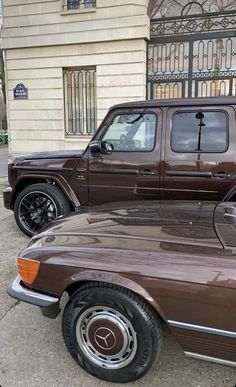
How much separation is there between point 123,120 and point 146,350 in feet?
9.90

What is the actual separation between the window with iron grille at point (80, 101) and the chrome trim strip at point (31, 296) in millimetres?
8737

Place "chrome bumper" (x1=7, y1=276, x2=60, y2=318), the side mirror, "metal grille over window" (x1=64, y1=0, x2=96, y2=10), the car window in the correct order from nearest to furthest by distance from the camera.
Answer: "chrome bumper" (x1=7, y1=276, x2=60, y2=318), the car window, the side mirror, "metal grille over window" (x1=64, y1=0, x2=96, y2=10)

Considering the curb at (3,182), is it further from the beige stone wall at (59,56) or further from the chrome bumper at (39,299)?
the chrome bumper at (39,299)

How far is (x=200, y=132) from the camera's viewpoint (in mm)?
4219

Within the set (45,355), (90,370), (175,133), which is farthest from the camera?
(175,133)

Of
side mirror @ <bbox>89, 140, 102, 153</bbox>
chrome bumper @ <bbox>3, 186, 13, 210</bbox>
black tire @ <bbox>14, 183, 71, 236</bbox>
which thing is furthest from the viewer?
chrome bumper @ <bbox>3, 186, 13, 210</bbox>

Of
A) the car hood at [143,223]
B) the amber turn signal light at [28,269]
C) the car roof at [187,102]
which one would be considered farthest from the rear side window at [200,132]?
the amber turn signal light at [28,269]

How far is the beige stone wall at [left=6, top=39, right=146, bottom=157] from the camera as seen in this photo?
1003 cm

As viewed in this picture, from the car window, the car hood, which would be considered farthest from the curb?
the car hood

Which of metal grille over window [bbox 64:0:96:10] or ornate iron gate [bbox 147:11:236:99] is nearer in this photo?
ornate iron gate [bbox 147:11:236:99]

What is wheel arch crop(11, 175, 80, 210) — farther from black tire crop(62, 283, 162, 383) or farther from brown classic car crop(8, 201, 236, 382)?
black tire crop(62, 283, 162, 383)

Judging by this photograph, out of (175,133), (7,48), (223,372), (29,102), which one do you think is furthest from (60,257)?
(7,48)

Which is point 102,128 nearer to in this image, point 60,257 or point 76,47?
point 60,257

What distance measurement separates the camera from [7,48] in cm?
1108
